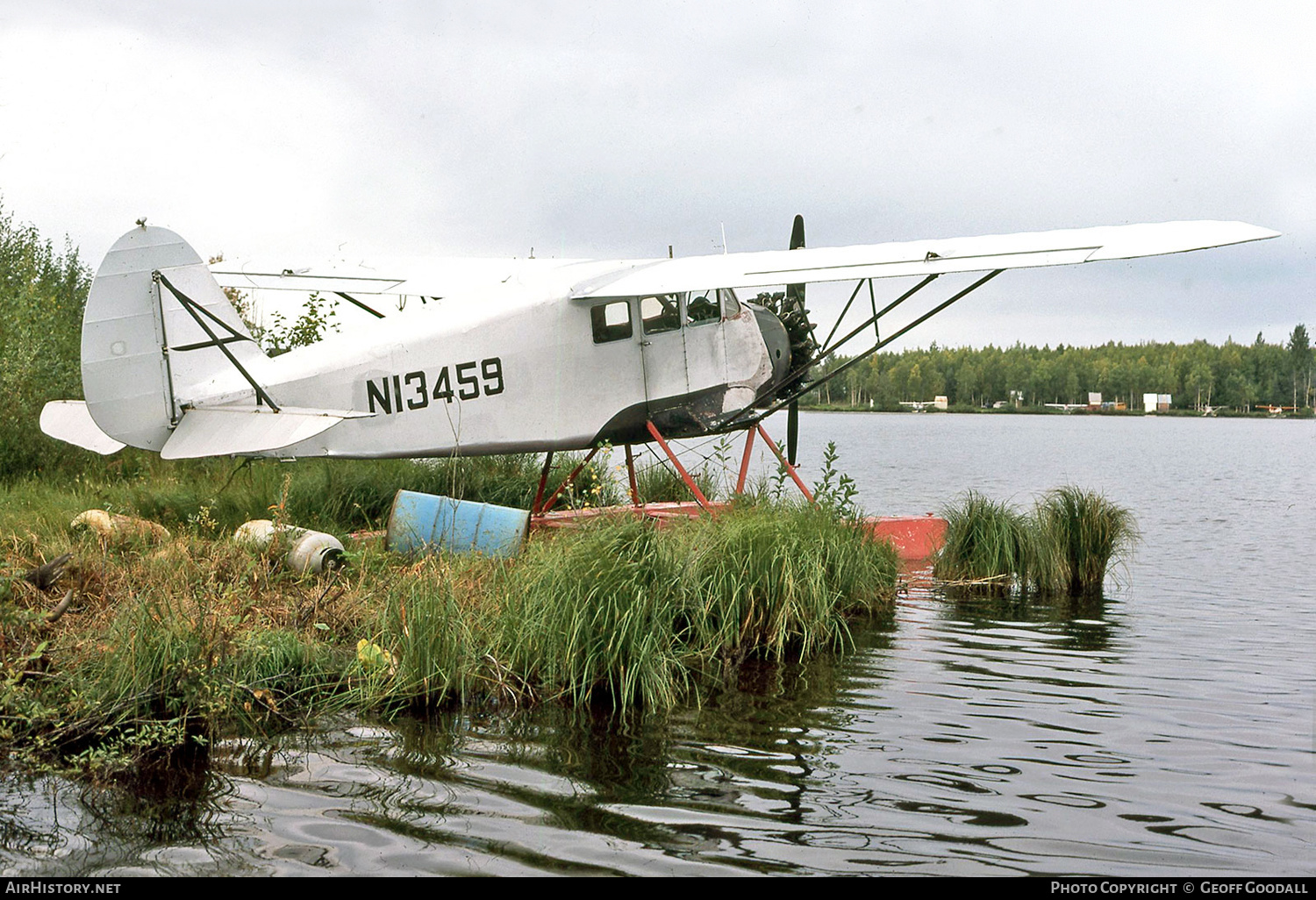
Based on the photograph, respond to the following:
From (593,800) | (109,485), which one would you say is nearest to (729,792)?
(593,800)

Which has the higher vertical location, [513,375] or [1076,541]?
[513,375]

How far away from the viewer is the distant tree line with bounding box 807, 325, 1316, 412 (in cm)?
11175

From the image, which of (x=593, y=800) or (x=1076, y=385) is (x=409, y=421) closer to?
(x=593, y=800)

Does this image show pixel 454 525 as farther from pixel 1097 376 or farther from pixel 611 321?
pixel 1097 376

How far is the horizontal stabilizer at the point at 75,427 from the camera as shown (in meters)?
9.10

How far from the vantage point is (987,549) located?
32.2ft

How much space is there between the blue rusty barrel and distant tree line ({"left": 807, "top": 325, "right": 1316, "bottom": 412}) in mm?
103859

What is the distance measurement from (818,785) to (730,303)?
6479 millimetres

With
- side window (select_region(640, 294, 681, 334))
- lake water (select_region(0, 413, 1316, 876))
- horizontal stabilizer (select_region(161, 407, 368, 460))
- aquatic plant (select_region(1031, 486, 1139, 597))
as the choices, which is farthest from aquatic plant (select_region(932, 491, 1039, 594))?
horizontal stabilizer (select_region(161, 407, 368, 460))

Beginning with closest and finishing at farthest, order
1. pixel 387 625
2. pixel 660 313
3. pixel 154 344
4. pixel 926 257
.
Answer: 1. pixel 387 625
2. pixel 926 257
3. pixel 154 344
4. pixel 660 313

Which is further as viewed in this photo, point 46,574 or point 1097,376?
point 1097,376

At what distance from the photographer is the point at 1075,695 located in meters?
5.93

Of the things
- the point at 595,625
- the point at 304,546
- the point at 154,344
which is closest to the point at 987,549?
the point at 595,625

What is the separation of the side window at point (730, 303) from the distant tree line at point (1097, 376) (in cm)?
10120
